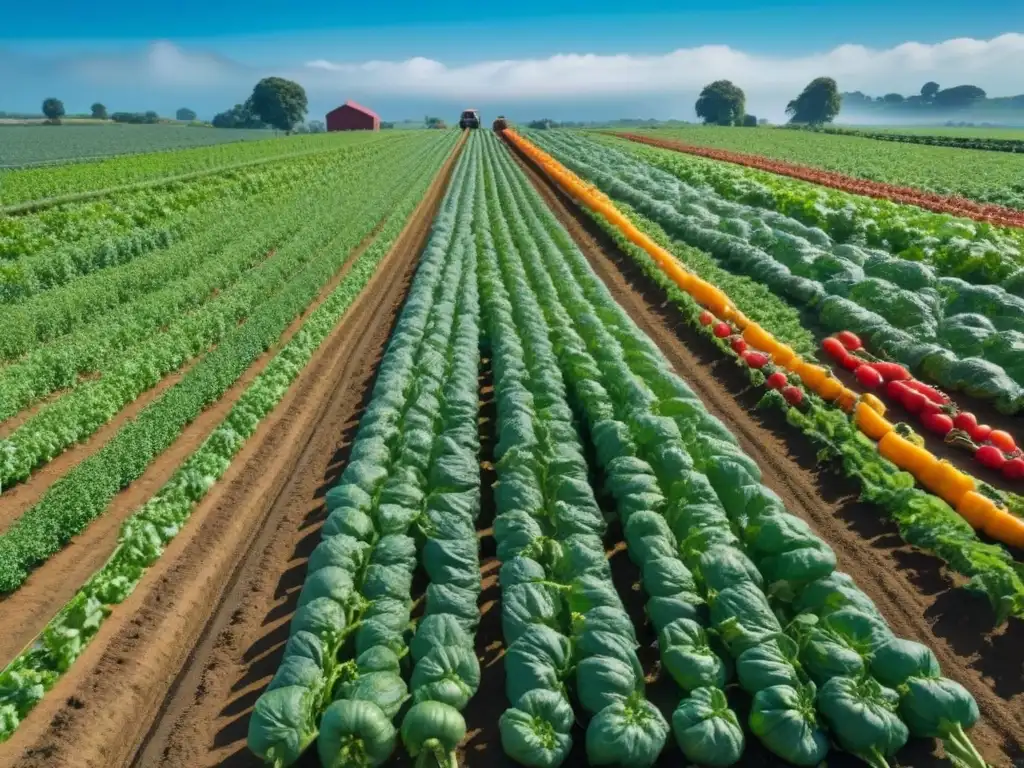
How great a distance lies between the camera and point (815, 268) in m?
17.8

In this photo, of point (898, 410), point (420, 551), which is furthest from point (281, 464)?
point (898, 410)

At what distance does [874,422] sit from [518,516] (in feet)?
19.8

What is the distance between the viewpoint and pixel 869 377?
12.1 meters

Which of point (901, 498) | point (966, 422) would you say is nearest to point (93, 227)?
point (901, 498)

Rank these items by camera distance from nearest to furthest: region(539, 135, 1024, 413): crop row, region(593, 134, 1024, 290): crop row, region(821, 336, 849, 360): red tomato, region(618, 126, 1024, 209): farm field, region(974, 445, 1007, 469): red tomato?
region(974, 445, 1007, 469): red tomato → region(539, 135, 1024, 413): crop row → region(821, 336, 849, 360): red tomato → region(593, 134, 1024, 290): crop row → region(618, 126, 1024, 209): farm field

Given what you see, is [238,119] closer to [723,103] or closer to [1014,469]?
[723,103]

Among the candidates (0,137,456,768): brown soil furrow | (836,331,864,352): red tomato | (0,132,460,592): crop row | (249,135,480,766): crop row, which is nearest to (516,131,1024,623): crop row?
(836,331,864,352): red tomato

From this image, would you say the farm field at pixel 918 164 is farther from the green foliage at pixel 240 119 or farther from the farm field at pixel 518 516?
the green foliage at pixel 240 119

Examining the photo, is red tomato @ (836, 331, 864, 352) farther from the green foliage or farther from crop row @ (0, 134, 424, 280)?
the green foliage

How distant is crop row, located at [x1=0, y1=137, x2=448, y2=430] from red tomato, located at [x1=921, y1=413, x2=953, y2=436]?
1342 cm

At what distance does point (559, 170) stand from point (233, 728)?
39447mm

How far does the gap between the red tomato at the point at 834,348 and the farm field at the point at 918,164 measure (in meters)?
25.0

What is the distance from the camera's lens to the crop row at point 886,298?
480 inches

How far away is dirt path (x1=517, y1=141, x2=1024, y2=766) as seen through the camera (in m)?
6.19
